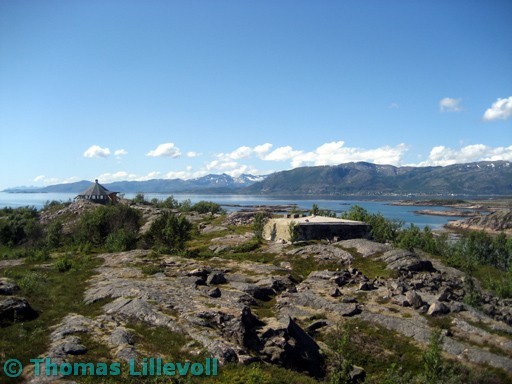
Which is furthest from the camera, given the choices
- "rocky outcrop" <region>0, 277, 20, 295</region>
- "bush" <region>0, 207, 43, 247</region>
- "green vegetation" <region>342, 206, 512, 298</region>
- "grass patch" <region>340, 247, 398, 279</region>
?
"bush" <region>0, 207, 43, 247</region>

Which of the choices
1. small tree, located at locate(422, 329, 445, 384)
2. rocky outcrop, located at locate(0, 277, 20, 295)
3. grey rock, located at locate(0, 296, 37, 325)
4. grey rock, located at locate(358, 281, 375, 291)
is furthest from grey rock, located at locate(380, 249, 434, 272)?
rocky outcrop, located at locate(0, 277, 20, 295)

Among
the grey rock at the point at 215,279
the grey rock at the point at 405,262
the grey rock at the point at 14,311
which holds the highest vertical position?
the grey rock at the point at 14,311

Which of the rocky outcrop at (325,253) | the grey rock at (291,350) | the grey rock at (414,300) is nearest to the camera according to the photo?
the grey rock at (291,350)

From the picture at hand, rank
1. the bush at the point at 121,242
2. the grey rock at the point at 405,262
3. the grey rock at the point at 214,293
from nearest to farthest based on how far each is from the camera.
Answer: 1. the grey rock at the point at 214,293
2. the grey rock at the point at 405,262
3. the bush at the point at 121,242

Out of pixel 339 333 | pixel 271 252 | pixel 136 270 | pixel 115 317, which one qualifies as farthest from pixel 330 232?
pixel 115 317

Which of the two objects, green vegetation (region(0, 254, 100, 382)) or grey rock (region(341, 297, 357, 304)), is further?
grey rock (region(341, 297, 357, 304))

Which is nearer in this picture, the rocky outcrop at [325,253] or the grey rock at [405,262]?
the grey rock at [405,262]

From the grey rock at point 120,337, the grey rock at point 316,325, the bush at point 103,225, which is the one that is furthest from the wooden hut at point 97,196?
the grey rock at point 120,337

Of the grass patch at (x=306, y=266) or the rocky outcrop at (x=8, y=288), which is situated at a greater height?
the rocky outcrop at (x=8, y=288)

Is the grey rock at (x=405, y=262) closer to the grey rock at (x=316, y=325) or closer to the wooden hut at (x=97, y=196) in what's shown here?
the grey rock at (x=316, y=325)

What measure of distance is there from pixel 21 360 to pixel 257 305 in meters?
21.1

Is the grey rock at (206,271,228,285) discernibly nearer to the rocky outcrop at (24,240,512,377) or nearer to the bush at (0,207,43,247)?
the rocky outcrop at (24,240,512,377)

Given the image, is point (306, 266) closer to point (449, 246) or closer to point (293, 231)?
point (293, 231)

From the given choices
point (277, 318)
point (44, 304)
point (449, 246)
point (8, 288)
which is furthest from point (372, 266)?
point (449, 246)
